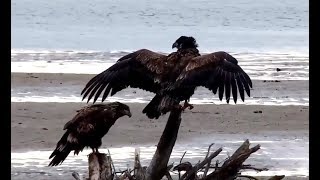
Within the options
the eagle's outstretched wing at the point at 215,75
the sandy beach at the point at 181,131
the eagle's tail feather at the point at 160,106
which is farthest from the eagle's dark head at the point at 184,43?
the sandy beach at the point at 181,131

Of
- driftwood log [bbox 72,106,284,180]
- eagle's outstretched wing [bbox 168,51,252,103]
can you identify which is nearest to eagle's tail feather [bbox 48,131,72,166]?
driftwood log [bbox 72,106,284,180]

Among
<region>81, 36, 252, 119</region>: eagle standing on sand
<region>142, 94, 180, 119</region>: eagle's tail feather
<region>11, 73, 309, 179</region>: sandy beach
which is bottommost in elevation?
<region>11, 73, 309, 179</region>: sandy beach

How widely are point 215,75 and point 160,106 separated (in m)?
0.53

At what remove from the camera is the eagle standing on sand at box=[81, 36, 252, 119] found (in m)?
6.75

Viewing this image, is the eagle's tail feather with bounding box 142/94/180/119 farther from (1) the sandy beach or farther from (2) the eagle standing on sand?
(1) the sandy beach

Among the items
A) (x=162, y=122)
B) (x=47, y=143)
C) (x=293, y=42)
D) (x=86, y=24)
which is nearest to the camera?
(x=47, y=143)

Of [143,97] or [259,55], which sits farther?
[259,55]

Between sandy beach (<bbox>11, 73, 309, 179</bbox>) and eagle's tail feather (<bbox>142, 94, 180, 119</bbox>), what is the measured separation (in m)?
2.56

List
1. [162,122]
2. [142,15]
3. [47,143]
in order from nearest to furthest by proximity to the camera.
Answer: [47,143], [162,122], [142,15]

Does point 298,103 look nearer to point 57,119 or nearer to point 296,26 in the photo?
point 57,119

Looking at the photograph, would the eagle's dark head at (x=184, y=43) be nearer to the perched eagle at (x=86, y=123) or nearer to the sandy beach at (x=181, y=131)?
the perched eagle at (x=86, y=123)
